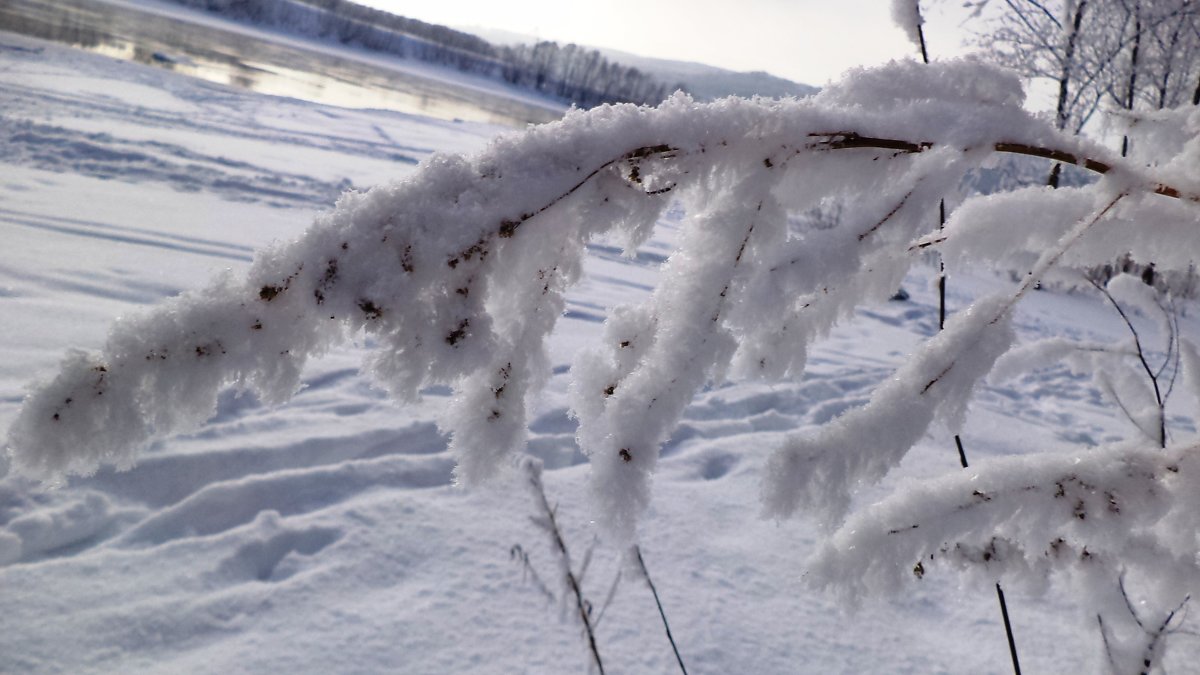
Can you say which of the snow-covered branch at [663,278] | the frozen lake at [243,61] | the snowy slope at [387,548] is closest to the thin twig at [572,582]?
the snowy slope at [387,548]

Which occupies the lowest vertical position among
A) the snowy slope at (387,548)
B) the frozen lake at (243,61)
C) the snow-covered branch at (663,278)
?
the snowy slope at (387,548)

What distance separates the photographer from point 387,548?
2.52 m

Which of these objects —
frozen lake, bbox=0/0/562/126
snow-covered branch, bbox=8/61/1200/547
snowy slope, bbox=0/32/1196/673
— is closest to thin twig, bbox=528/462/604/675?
snowy slope, bbox=0/32/1196/673

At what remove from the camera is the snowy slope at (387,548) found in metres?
2.06

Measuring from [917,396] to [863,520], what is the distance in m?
0.20

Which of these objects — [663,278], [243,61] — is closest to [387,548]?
[663,278]

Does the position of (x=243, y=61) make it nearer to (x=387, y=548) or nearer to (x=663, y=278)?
(x=387, y=548)

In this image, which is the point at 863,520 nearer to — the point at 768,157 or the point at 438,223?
the point at 768,157

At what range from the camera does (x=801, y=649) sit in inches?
89.0

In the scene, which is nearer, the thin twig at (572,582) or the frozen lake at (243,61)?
the thin twig at (572,582)

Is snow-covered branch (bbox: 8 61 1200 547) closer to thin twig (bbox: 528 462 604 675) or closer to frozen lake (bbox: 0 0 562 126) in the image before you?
thin twig (bbox: 528 462 604 675)

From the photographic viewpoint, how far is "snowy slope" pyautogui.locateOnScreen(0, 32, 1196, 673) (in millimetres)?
2061

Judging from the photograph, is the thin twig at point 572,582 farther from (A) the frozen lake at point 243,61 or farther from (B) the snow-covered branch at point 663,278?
(A) the frozen lake at point 243,61

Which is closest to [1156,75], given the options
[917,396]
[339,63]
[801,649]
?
[801,649]
